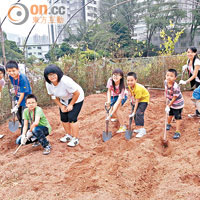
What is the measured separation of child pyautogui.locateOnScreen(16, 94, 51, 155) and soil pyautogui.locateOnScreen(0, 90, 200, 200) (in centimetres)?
20

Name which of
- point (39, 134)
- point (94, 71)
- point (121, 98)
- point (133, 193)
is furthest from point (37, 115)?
point (94, 71)

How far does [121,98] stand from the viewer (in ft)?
11.5

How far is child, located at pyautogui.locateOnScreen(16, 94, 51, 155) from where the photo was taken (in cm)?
301

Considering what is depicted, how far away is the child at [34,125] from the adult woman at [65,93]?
0.28 metres

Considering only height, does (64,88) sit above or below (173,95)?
above

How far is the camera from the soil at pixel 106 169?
2125 millimetres

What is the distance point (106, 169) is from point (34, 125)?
3.71 ft

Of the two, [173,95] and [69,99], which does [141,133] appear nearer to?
[173,95]

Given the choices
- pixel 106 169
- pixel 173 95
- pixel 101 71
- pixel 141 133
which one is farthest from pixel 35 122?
pixel 101 71

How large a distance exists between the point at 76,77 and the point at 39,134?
3785mm

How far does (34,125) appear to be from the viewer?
9.76 feet

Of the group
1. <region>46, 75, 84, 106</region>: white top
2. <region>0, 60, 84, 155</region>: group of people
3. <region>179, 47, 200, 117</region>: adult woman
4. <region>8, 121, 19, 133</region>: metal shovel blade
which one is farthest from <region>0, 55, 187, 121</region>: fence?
<region>179, 47, 200, 117</region>: adult woman

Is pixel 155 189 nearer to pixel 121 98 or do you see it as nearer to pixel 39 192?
pixel 39 192

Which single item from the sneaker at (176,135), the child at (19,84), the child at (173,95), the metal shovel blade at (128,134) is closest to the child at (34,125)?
the child at (19,84)
